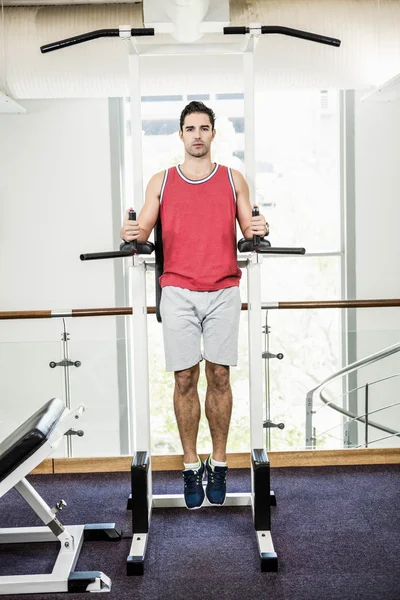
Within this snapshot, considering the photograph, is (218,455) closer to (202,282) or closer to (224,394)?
(224,394)

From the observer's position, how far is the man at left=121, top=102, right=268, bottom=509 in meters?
2.85

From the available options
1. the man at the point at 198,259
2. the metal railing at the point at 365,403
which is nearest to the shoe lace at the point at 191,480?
the man at the point at 198,259

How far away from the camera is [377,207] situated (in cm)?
649

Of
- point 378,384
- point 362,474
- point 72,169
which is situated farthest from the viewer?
point 72,169

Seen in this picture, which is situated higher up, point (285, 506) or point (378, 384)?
point (378, 384)

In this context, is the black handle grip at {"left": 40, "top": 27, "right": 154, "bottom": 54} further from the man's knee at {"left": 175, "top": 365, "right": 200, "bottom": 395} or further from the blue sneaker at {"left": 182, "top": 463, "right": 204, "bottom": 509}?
the blue sneaker at {"left": 182, "top": 463, "right": 204, "bottom": 509}

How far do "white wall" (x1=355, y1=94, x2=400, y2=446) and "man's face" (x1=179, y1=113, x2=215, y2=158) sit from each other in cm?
393

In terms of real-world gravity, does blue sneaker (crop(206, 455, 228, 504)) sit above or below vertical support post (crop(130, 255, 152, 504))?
below

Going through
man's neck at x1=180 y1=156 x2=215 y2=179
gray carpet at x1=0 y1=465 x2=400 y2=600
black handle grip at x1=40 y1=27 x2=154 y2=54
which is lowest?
gray carpet at x1=0 y1=465 x2=400 y2=600

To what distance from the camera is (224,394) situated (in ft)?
9.72

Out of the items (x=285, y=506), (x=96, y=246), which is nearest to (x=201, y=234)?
(x=285, y=506)

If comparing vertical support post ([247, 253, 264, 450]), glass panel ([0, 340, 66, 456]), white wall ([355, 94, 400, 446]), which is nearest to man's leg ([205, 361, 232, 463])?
vertical support post ([247, 253, 264, 450])

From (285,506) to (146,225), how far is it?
4.50 feet

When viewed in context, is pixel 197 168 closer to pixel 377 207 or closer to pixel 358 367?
pixel 358 367
